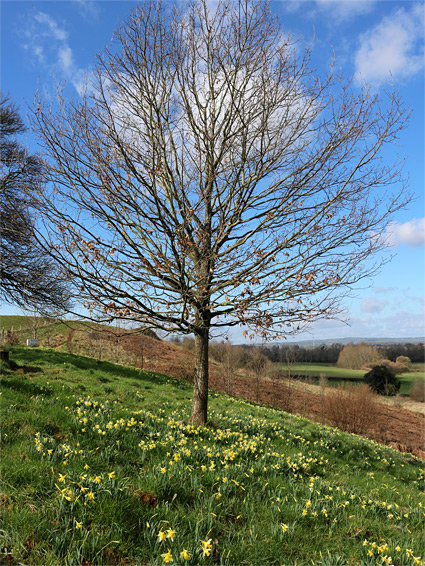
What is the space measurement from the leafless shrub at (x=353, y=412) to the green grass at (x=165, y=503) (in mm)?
15812

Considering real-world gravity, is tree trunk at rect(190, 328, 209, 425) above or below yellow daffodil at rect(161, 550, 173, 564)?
above

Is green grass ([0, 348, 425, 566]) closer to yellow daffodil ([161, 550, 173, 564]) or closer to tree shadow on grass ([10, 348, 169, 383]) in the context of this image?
yellow daffodil ([161, 550, 173, 564])

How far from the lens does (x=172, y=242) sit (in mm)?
6445

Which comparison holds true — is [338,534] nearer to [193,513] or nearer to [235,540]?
[235,540]

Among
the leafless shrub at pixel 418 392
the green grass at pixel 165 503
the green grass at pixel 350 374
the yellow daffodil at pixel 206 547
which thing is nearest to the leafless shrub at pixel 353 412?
the green grass at pixel 165 503

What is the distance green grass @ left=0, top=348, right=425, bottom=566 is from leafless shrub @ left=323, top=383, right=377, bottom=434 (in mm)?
15812

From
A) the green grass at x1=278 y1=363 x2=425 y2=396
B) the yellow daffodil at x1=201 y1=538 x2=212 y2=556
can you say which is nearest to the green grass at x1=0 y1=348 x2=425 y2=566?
the yellow daffodil at x1=201 y1=538 x2=212 y2=556

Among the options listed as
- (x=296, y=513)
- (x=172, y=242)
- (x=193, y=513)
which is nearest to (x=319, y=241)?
(x=172, y=242)

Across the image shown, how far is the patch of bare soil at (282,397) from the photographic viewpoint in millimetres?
20922

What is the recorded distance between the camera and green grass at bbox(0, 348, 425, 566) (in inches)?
105

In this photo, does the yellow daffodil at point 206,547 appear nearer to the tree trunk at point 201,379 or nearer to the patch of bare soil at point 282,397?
the tree trunk at point 201,379

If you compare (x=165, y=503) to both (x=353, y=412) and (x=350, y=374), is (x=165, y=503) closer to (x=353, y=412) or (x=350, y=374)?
(x=353, y=412)

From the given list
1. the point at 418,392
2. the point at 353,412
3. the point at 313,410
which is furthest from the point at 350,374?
the point at 353,412

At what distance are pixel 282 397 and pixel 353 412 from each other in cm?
636
